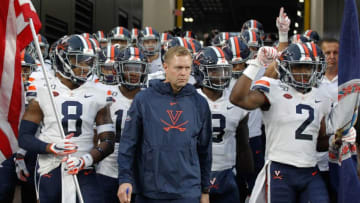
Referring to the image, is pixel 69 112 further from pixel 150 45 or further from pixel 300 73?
pixel 150 45

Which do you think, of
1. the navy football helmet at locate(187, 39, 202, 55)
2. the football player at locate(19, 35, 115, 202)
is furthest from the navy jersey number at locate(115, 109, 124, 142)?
the navy football helmet at locate(187, 39, 202, 55)

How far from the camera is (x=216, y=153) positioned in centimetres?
512

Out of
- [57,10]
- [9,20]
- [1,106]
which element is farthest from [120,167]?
[57,10]

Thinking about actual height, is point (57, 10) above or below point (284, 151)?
above

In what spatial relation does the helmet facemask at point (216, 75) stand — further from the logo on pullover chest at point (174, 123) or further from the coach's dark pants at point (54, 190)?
the coach's dark pants at point (54, 190)

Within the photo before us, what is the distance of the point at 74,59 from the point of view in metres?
4.75

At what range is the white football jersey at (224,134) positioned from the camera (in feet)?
16.8

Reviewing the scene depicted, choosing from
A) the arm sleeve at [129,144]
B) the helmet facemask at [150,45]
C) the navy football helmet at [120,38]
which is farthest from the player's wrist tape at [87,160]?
the navy football helmet at [120,38]

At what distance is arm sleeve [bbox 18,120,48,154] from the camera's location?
4.39 m

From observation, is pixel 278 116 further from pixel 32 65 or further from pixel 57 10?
pixel 57 10

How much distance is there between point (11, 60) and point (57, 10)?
832cm

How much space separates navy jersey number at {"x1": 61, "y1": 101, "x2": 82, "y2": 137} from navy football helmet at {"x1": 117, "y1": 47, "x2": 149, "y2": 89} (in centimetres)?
89

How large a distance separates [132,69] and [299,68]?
5.36 ft

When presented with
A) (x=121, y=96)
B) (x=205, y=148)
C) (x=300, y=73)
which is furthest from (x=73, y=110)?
(x=300, y=73)
